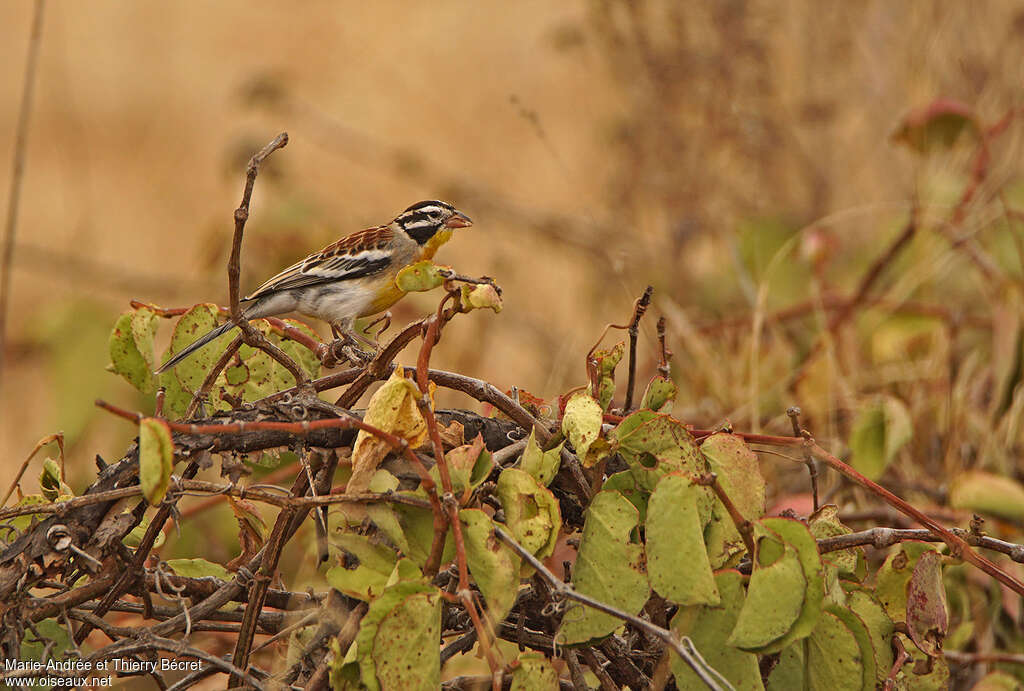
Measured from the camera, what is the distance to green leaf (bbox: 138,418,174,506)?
1591mm

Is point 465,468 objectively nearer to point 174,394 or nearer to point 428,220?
point 174,394

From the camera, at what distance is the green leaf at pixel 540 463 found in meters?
1.93

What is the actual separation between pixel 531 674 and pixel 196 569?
72 cm

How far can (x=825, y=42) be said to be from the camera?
6.87 metres

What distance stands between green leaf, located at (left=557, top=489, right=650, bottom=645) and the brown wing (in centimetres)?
174

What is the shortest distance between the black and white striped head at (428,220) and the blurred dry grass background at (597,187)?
402 millimetres

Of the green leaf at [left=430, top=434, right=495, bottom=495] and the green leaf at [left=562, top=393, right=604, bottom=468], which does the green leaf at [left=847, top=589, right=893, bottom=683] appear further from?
the green leaf at [left=430, top=434, right=495, bottom=495]

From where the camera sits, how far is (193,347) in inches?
90.5

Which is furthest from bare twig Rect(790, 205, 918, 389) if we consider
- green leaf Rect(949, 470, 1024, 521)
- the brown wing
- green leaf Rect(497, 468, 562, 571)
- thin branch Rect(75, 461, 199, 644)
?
thin branch Rect(75, 461, 199, 644)

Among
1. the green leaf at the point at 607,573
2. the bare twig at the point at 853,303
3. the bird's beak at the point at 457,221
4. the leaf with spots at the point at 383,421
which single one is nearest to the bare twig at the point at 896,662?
the green leaf at the point at 607,573

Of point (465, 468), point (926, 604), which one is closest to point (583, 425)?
point (465, 468)

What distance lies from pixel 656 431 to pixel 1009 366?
2139mm

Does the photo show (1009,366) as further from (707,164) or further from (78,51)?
(78,51)

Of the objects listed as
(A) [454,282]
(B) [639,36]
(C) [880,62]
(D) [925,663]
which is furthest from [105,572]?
(C) [880,62]
